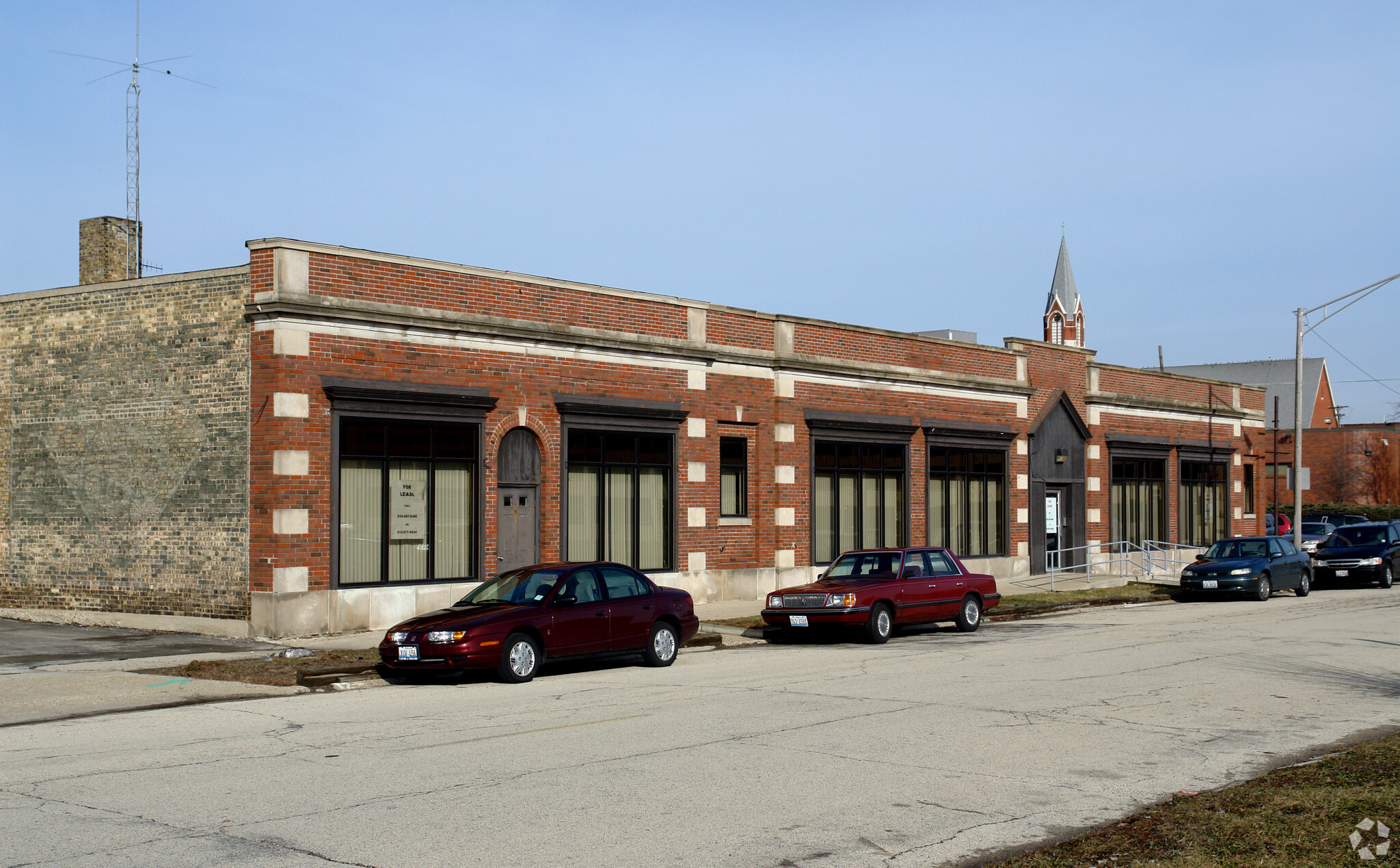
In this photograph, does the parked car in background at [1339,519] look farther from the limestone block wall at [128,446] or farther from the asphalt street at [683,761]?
the limestone block wall at [128,446]

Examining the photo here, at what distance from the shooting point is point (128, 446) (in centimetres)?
2169

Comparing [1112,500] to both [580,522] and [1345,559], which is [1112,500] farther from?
[580,522]

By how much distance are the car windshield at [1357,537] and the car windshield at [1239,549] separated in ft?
19.9

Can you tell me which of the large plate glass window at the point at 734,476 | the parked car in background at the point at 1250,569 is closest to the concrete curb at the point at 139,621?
the large plate glass window at the point at 734,476

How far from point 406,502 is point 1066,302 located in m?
60.3

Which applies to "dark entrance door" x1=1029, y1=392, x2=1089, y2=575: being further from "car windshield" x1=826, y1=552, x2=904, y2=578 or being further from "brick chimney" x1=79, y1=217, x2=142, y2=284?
"brick chimney" x1=79, y1=217, x2=142, y2=284

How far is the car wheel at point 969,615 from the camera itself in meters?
21.8

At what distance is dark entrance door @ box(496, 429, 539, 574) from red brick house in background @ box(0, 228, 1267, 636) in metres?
0.05

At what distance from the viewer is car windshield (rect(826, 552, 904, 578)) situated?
2089cm

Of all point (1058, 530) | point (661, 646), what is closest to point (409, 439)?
point (661, 646)

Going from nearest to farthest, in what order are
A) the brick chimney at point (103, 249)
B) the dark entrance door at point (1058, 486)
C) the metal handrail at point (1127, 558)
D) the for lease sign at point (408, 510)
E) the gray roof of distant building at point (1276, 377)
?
the for lease sign at point (408, 510) < the brick chimney at point (103, 249) < the dark entrance door at point (1058, 486) < the metal handrail at point (1127, 558) < the gray roof of distant building at point (1276, 377)

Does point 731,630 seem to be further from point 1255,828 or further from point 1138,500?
point 1138,500

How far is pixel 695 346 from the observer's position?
84.1 ft

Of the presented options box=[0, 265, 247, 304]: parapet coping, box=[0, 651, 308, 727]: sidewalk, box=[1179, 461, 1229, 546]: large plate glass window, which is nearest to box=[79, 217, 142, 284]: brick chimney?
box=[0, 265, 247, 304]: parapet coping
